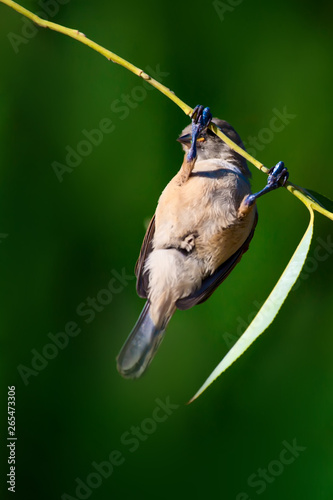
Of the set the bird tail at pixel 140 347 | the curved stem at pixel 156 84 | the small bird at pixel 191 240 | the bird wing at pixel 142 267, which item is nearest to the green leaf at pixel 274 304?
the curved stem at pixel 156 84

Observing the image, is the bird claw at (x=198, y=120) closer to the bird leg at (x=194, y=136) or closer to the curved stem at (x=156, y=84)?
the bird leg at (x=194, y=136)

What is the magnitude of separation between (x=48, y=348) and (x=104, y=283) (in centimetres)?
38

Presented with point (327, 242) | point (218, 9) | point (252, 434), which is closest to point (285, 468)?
point (252, 434)

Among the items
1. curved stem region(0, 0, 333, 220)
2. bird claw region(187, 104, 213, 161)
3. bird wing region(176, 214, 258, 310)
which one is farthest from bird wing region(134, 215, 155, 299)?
curved stem region(0, 0, 333, 220)

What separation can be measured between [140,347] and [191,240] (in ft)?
1.33

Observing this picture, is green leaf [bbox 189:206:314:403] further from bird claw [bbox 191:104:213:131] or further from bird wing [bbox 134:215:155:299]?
bird wing [bbox 134:215:155:299]

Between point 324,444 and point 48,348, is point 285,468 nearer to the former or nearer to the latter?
point 324,444

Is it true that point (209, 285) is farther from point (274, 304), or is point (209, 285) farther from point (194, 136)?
point (274, 304)

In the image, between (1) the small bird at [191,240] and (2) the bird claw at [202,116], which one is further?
(1) the small bird at [191,240]

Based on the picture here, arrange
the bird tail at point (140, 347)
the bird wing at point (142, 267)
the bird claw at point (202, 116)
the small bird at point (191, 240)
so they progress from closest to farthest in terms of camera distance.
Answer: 1. the bird tail at point (140, 347)
2. the bird claw at point (202, 116)
3. the small bird at point (191, 240)
4. the bird wing at point (142, 267)

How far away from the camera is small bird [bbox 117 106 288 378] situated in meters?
2.16

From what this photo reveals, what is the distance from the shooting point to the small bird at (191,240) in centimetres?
216

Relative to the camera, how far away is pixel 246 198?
2.11m

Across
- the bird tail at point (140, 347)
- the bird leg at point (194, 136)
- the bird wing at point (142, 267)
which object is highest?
the bird leg at point (194, 136)
